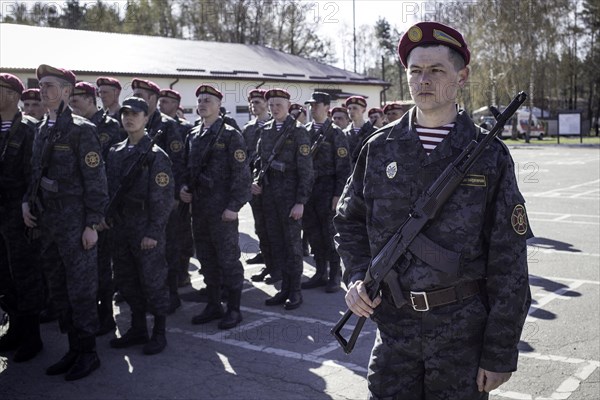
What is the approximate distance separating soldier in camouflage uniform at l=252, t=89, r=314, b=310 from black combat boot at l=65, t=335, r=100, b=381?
218 centimetres

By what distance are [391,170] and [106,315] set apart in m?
4.09

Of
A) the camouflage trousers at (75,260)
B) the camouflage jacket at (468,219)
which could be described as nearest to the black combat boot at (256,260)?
the camouflage trousers at (75,260)

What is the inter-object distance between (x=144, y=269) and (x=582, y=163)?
2264 centimetres

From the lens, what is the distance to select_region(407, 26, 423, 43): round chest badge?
2633mm

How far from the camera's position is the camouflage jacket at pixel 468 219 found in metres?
2.44

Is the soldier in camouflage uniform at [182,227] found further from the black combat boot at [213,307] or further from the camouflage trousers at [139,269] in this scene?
the camouflage trousers at [139,269]

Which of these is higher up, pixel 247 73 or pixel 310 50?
pixel 310 50

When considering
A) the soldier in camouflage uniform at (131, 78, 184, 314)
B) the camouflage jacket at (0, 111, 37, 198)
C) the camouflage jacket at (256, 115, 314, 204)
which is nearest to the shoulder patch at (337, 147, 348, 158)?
the camouflage jacket at (256, 115, 314, 204)

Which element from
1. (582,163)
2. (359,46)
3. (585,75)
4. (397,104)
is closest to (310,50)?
(359,46)

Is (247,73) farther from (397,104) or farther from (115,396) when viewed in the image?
(115,396)

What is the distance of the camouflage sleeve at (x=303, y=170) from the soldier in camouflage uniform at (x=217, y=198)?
2.94 feet

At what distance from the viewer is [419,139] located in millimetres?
2650

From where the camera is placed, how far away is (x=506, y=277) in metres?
2.45

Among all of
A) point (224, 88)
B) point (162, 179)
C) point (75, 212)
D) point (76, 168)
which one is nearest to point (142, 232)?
point (162, 179)
